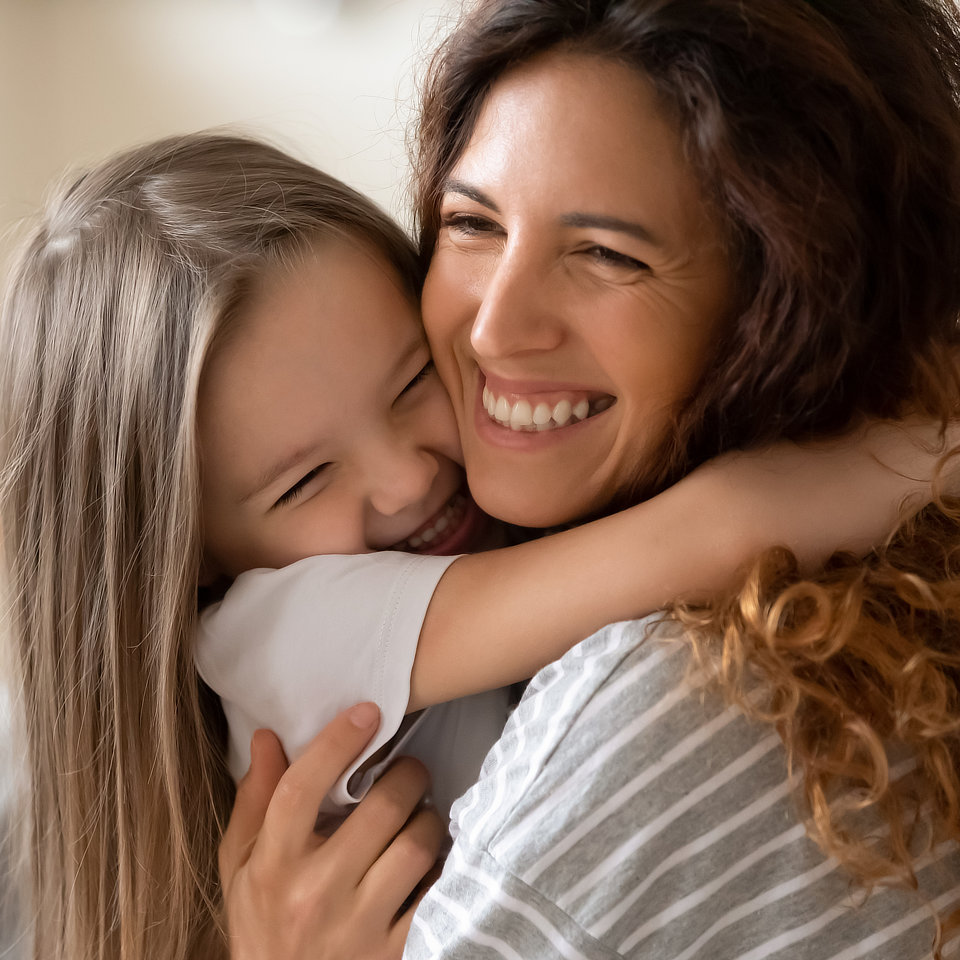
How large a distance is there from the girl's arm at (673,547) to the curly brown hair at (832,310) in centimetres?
3

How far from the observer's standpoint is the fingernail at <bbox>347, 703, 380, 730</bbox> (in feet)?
3.82

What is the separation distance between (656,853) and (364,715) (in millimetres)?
388

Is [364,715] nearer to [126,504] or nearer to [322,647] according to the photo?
[322,647]

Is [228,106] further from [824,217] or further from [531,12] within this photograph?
[824,217]

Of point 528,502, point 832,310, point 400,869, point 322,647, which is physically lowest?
point 400,869

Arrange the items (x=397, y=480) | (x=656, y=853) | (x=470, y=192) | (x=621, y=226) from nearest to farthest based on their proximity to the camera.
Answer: (x=656, y=853) → (x=621, y=226) → (x=470, y=192) → (x=397, y=480)

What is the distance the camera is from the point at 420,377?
1.34 metres

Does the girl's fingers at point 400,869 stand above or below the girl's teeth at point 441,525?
below

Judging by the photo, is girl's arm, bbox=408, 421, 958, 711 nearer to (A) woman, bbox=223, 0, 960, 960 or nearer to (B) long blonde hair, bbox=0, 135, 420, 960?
(A) woman, bbox=223, 0, 960, 960

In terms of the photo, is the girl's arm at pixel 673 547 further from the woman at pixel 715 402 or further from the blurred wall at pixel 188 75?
the blurred wall at pixel 188 75

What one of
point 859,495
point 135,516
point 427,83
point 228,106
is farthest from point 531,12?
point 228,106

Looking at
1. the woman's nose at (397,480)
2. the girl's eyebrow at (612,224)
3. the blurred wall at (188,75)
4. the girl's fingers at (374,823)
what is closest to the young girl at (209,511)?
the woman's nose at (397,480)

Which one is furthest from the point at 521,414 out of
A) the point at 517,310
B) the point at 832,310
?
the point at 832,310

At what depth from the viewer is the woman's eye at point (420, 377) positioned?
1.32 m
